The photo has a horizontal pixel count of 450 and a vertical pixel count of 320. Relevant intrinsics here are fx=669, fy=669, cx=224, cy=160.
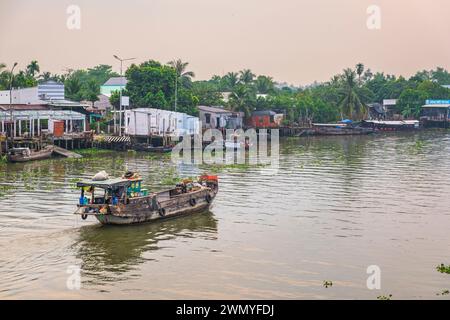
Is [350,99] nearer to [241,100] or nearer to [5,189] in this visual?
[241,100]

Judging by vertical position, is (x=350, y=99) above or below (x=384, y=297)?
above

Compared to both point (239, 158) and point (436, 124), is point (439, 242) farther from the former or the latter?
point (436, 124)

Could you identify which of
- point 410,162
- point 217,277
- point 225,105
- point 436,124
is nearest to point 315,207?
point 217,277

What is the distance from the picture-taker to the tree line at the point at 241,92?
66625mm

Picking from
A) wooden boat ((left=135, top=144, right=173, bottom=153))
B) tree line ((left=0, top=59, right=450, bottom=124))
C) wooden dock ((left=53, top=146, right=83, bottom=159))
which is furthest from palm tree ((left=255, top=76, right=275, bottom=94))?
wooden dock ((left=53, top=146, right=83, bottom=159))

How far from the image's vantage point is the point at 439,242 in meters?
22.7

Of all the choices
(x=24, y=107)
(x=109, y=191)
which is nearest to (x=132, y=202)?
(x=109, y=191)

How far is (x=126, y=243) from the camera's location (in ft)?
74.3

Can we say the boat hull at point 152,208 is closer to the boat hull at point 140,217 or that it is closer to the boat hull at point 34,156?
the boat hull at point 140,217

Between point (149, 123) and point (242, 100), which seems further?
point (242, 100)

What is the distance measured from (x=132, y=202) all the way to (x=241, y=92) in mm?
56964

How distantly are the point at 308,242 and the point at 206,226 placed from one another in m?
4.59

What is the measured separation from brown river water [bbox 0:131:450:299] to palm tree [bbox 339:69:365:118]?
2212 inches

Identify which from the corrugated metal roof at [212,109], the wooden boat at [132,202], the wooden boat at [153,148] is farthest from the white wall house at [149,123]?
the wooden boat at [132,202]
